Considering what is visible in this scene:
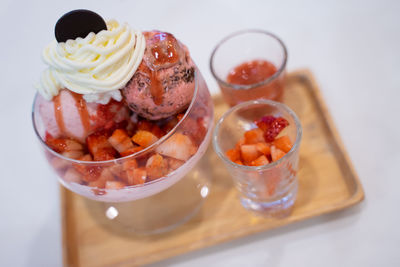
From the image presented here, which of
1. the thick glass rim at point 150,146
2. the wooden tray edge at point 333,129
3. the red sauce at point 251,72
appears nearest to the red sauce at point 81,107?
the thick glass rim at point 150,146

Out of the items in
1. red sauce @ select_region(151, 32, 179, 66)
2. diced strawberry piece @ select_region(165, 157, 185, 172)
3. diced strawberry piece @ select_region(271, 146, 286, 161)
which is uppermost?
red sauce @ select_region(151, 32, 179, 66)

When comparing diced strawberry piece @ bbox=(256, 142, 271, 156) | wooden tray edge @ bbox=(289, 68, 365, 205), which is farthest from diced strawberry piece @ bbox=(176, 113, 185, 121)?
wooden tray edge @ bbox=(289, 68, 365, 205)

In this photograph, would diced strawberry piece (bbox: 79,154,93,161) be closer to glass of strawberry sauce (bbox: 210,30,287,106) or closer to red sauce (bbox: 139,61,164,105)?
red sauce (bbox: 139,61,164,105)

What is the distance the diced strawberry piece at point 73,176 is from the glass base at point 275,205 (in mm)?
468

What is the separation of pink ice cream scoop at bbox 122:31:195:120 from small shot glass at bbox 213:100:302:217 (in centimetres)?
16

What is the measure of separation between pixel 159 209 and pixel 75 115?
384 mm

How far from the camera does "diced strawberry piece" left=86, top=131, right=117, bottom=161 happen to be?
1029 millimetres

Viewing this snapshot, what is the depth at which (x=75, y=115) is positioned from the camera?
1031mm

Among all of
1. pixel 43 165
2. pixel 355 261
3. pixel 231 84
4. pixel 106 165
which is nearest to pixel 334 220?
pixel 355 261

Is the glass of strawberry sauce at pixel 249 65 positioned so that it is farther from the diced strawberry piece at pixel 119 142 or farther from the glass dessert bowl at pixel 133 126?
the diced strawberry piece at pixel 119 142

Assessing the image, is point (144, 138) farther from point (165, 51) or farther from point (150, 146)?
point (165, 51)

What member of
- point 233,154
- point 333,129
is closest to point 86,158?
point 233,154

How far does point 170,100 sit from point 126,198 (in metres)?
0.29

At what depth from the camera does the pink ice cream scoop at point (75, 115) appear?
1.02m
